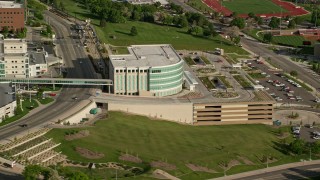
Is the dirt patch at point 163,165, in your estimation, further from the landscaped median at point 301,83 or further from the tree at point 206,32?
the tree at point 206,32

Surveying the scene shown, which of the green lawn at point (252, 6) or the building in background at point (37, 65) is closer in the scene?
the building in background at point (37, 65)

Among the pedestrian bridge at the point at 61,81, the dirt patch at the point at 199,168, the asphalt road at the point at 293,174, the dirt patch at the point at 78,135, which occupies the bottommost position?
the asphalt road at the point at 293,174

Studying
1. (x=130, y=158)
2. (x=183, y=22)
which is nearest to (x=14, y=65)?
(x=130, y=158)

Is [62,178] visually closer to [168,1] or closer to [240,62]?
[240,62]

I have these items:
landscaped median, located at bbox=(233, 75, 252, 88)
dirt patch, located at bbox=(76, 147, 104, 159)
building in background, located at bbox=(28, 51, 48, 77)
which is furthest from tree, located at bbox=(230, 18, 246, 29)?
dirt patch, located at bbox=(76, 147, 104, 159)

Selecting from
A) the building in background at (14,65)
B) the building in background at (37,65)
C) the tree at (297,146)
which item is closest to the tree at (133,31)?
the building in background at (37,65)

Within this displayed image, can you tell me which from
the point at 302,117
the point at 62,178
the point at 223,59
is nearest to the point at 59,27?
the point at 223,59

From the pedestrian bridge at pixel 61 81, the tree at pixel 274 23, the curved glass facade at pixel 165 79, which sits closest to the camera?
the curved glass facade at pixel 165 79

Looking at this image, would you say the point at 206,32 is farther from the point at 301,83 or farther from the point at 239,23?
the point at 301,83
